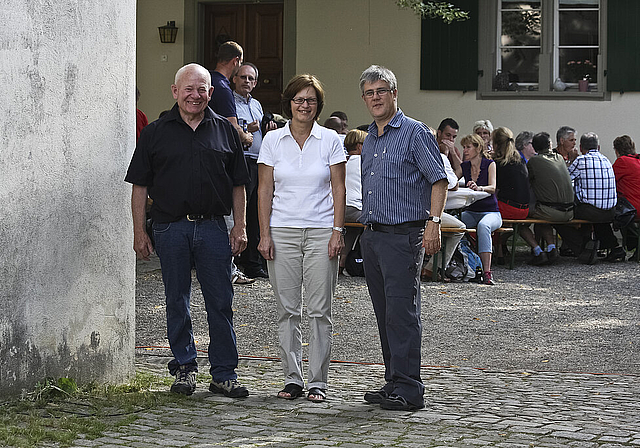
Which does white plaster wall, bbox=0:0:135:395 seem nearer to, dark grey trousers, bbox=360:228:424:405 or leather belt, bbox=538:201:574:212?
dark grey trousers, bbox=360:228:424:405

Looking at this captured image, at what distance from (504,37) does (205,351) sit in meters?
10.3

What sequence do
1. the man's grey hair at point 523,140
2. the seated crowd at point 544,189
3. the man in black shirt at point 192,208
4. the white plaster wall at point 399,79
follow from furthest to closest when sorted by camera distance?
the white plaster wall at point 399,79 → the man's grey hair at point 523,140 → the seated crowd at point 544,189 → the man in black shirt at point 192,208

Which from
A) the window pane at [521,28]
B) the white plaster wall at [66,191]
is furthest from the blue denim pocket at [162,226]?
the window pane at [521,28]

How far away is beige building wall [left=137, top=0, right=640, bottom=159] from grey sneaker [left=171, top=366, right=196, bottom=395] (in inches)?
416

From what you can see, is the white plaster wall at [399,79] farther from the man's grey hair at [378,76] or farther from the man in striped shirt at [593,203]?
the man's grey hair at [378,76]

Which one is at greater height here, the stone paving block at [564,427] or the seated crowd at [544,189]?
the seated crowd at [544,189]

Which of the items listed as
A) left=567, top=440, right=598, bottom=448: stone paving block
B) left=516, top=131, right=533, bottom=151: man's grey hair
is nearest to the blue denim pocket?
left=567, top=440, right=598, bottom=448: stone paving block

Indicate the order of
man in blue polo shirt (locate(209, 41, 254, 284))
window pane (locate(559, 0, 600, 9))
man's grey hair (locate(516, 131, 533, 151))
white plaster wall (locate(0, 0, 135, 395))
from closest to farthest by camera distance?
white plaster wall (locate(0, 0, 135, 395)) < man in blue polo shirt (locate(209, 41, 254, 284)) < man's grey hair (locate(516, 131, 533, 151)) < window pane (locate(559, 0, 600, 9))

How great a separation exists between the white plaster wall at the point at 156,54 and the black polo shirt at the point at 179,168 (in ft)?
35.8

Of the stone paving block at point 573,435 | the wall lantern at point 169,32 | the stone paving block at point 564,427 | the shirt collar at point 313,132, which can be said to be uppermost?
the wall lantern at point 169,32

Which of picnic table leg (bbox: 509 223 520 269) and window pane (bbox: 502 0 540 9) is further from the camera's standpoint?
window pane (bbox: 502 0 540 9)

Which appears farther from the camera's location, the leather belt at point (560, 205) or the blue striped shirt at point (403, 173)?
the leather belt at point (560, 205)

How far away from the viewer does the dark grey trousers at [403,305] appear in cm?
540

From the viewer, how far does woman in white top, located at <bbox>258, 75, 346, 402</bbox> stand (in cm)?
558
